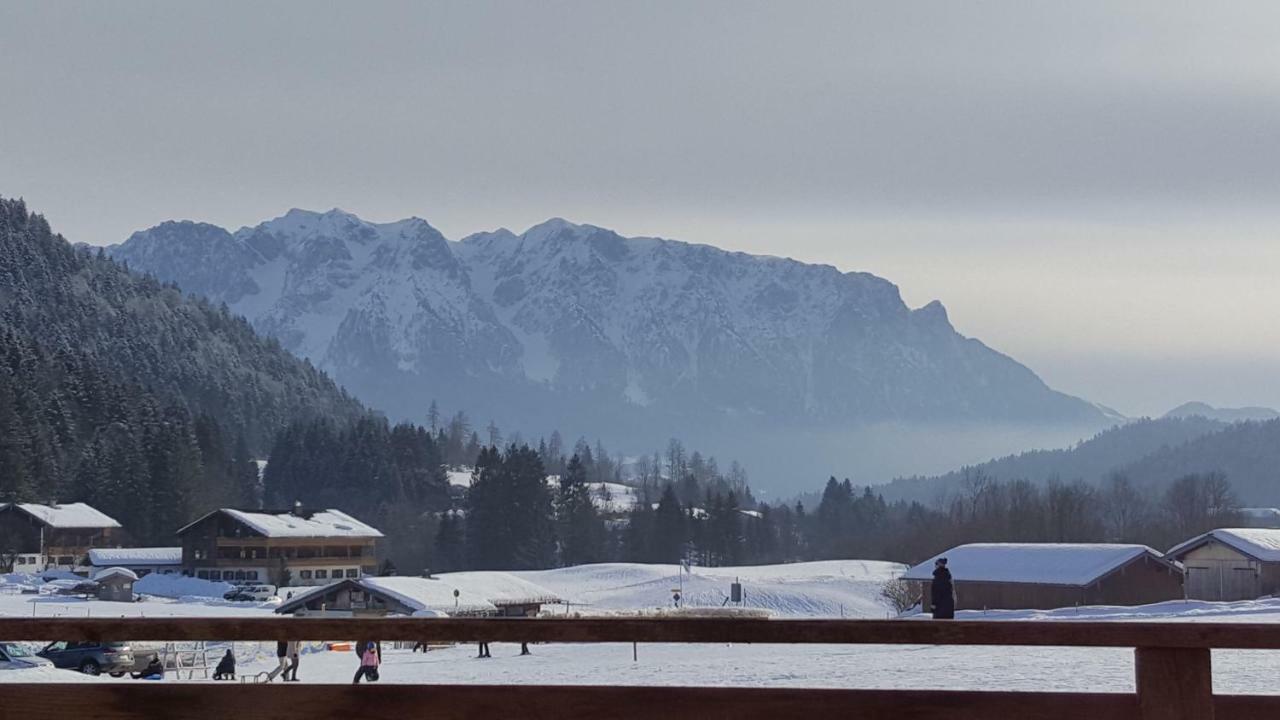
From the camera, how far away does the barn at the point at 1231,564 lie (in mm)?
77188

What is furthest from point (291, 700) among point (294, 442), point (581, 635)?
point (294, 442)

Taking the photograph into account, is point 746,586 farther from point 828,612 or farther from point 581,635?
point 581,635

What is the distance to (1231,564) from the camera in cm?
7862

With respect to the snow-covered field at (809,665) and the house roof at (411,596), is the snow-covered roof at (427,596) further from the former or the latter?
the snow-covered field at (809,665)

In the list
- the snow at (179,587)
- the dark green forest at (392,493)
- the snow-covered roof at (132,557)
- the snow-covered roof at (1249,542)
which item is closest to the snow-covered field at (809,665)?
the snow-covered roof at (1249,542)

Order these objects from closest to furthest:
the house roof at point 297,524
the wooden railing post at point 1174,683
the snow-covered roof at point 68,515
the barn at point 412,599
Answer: the wooden railing post at point 1174,683
the barn at point 412,599
the house roof at point 297,524
the snow-covered roof at point 68,515

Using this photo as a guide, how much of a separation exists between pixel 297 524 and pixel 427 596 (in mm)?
41762

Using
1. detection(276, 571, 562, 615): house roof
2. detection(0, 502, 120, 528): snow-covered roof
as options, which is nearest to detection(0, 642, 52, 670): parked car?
detection(276, 571, 562, 615): house roof

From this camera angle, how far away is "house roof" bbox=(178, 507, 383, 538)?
122m

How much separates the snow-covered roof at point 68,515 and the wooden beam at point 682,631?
127 meters

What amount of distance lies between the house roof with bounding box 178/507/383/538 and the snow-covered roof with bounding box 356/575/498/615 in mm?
32834

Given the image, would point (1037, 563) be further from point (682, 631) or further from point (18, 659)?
point (682, 631)

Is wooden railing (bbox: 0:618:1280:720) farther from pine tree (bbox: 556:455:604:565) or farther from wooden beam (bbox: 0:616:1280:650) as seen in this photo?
pine tree (bbox: 556:455:604:565)

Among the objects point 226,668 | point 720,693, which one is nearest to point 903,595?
point 226,668
